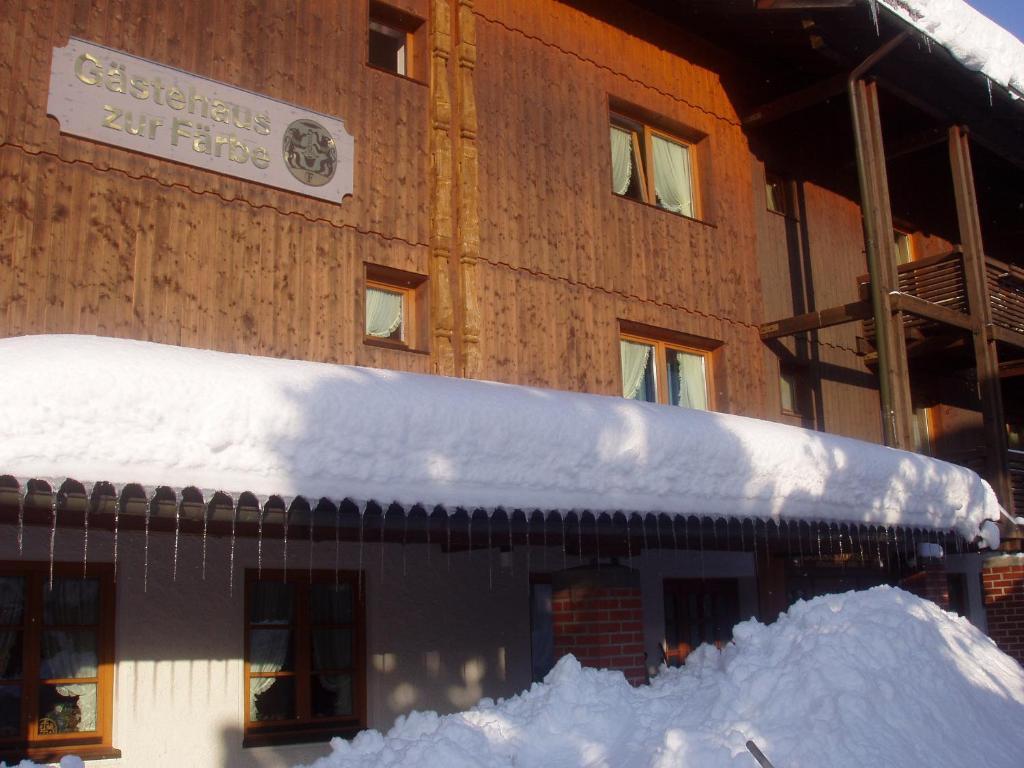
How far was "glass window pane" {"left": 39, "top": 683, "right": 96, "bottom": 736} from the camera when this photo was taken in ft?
23.7

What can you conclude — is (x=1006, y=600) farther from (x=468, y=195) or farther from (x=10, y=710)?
(x=10, y=710)

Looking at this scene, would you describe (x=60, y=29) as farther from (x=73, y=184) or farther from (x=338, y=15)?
(x=338, y=15)

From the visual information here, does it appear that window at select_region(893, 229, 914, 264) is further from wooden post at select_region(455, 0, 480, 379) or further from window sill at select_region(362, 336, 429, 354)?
window sill at select_region(362, 336, 429, 354)

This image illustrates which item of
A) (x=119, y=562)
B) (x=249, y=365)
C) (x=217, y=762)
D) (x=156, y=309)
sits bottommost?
(x=217, y=762)

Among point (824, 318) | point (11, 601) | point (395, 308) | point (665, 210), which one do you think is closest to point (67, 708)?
point (11, 601)

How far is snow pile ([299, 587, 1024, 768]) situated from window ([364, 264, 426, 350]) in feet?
13.4

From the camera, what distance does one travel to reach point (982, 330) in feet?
46.6

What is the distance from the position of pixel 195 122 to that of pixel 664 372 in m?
6.06

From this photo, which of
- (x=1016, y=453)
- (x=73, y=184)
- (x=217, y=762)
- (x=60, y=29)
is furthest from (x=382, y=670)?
(x=1016, y=453)

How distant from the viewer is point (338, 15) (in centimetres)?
1014

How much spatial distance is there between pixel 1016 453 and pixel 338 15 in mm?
11037

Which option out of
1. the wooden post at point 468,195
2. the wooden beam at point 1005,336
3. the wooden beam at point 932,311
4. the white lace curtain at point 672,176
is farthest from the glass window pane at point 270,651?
the wooden beam at point 1005,336

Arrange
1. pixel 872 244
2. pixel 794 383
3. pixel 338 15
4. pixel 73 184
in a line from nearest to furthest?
pixel 73 184 < pixel 338 15 < pixel 872 244 < pixel 794 383

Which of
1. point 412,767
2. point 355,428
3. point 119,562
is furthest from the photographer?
point 119,562
